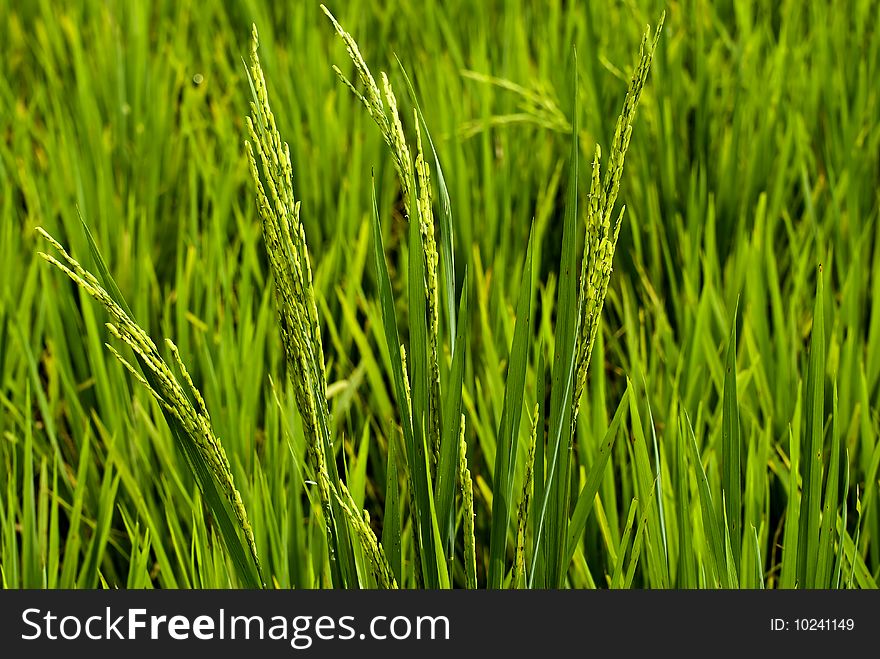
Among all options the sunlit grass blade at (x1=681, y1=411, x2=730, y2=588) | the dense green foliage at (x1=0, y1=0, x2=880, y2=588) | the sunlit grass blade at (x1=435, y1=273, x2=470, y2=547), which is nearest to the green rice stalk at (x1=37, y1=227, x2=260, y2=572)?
the dense green foliage at (x1=0, y1=0, x2=880, y2=588)

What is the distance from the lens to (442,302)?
81 cm

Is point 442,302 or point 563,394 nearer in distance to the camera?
point 563,394

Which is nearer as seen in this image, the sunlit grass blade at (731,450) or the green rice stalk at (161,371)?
the green rice stalk at (161,371)

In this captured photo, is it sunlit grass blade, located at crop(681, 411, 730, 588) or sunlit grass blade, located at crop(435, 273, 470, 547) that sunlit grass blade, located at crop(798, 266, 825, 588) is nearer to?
sunlit grass blade, located at crop(681, 411, 730, 588)

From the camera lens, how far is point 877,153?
1327 millimetres

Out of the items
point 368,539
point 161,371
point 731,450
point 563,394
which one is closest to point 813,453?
point 731,450

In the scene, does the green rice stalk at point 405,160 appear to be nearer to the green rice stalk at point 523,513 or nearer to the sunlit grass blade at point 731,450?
the green rice stalk at point 523,513

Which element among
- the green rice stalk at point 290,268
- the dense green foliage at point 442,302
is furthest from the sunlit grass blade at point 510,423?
the green rice stalk at point 290,268

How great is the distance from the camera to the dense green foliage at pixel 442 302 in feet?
1.89

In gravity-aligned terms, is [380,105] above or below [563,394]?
above

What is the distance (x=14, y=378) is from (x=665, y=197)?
85 cm

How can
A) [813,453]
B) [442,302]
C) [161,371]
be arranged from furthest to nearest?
[442,302], [813,453], [161,371]

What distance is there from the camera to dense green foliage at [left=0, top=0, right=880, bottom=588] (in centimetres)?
58

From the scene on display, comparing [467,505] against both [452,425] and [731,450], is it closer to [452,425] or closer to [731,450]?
[452,425]
